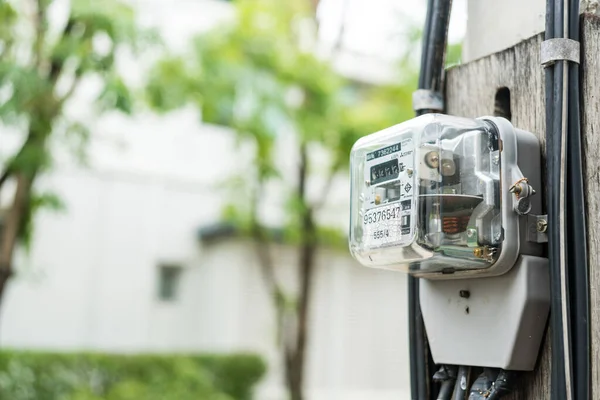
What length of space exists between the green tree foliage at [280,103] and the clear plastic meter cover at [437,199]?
4.17 metres

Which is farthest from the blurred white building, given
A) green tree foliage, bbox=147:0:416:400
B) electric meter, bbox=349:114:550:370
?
electric meter, bbox=349:114:550:370

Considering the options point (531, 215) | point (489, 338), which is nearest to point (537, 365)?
point (489, 338)

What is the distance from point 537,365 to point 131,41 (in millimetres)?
3737

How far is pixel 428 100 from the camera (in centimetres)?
127

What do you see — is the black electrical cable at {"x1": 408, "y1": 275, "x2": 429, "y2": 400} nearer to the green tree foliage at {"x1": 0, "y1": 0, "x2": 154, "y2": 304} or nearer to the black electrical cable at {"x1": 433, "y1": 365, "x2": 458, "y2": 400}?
the black electrical cable at {"x1": 433, "y1": 365, "x2": 458, "y2": 400}

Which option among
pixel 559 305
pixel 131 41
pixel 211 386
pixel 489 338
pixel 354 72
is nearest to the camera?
pixel 559 305

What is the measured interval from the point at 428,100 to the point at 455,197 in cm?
30

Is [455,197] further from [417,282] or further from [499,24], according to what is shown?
[499,24]

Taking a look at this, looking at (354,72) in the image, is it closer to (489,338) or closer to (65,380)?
(65,380)

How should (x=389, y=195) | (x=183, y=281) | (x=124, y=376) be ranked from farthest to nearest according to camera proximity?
(x=183, y=281)
(x=124, y=376)
(x=389, y=195)

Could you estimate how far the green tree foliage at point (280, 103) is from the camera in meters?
5.39

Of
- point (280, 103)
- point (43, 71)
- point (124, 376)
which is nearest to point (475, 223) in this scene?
point (43, 71)

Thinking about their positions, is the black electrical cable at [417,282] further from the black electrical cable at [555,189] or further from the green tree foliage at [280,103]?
the green tree foliage at [280,103]

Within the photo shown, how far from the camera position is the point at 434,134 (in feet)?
3.43
